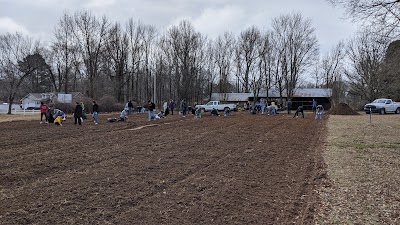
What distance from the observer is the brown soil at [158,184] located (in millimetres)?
5391

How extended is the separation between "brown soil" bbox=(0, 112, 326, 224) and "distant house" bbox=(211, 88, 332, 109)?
62211 millimetres

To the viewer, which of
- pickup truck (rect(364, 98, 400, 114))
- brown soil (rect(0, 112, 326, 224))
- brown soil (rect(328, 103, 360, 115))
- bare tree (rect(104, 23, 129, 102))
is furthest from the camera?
bare tree (rect(104, 23, 129, 102))

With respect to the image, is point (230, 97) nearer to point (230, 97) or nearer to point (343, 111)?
point (230, 97)

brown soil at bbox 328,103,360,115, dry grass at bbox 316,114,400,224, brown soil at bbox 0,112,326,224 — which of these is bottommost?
dry grass at bbox 316,114,400,224

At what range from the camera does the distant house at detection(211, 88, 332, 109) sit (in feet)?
237

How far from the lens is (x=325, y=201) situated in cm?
634

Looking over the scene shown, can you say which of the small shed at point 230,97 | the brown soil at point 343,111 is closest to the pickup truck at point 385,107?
the brown soil at point 343,111

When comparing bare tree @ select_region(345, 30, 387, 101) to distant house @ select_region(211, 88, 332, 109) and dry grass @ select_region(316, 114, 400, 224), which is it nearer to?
distant house @ select_region(211, 88, 332, 109)

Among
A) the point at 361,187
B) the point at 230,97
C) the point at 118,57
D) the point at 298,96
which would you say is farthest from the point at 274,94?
the point at 361,187

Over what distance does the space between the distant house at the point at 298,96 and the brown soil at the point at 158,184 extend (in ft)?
204

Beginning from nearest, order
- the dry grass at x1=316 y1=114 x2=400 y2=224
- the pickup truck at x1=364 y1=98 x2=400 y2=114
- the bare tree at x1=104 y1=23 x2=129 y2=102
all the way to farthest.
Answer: the dry grass at x1=316 y1=114 x2=400 y2=224
the pickup truck at x1=364 y1=98 x2=400 y2=114
the bare tree at x1=104 y1=23 x2=129 y2=102

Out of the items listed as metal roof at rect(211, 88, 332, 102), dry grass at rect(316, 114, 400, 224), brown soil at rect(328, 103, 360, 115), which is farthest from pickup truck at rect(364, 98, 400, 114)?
dry grass at rect(316, 114, 400, 224)

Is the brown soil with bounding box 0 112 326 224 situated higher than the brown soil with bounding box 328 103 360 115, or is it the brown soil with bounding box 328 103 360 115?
the brown soil with bounding box 328 103 360 115

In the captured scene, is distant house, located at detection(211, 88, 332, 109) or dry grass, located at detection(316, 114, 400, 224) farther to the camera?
distant house, located at detection(211, 88, 332, 109)
